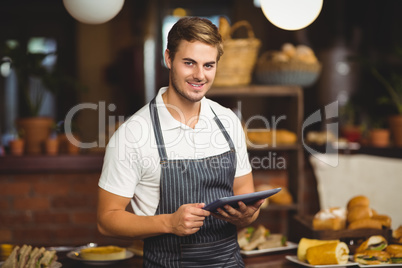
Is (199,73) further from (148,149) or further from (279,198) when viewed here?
(279,198)

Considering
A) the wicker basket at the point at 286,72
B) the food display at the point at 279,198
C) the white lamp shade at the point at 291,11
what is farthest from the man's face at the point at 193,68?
the food display at the point at 279,198

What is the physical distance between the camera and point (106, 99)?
6.44 m

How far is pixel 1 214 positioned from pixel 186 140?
2.29 m

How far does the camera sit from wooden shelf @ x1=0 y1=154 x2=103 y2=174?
3.45 meters

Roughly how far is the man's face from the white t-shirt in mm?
144

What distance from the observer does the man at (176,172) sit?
1725 mm

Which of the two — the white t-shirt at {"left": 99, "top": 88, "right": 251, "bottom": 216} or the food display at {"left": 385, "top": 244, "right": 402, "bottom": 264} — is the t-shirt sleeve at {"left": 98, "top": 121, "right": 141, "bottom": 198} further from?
the food display at {"left": 385, "top": 244, "right": 402, "bottom": 264}

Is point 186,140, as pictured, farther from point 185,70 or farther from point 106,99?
point 106,99

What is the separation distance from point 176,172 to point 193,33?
508 millimetres

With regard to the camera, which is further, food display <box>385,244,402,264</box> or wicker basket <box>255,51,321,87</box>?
wicker basket <box>255,51,321,87</box>

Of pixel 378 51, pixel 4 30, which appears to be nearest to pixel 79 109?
pixel 4 30

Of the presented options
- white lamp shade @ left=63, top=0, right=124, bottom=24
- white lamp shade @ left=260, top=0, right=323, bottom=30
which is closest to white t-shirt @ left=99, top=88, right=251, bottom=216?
white lamp shade @ left=260, top=0, right=323, bottom=30

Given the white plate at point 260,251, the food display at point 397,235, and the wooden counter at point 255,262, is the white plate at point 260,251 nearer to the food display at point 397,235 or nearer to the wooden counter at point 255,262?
the wooden counter at point 255,262

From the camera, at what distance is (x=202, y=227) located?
5.92 feet
